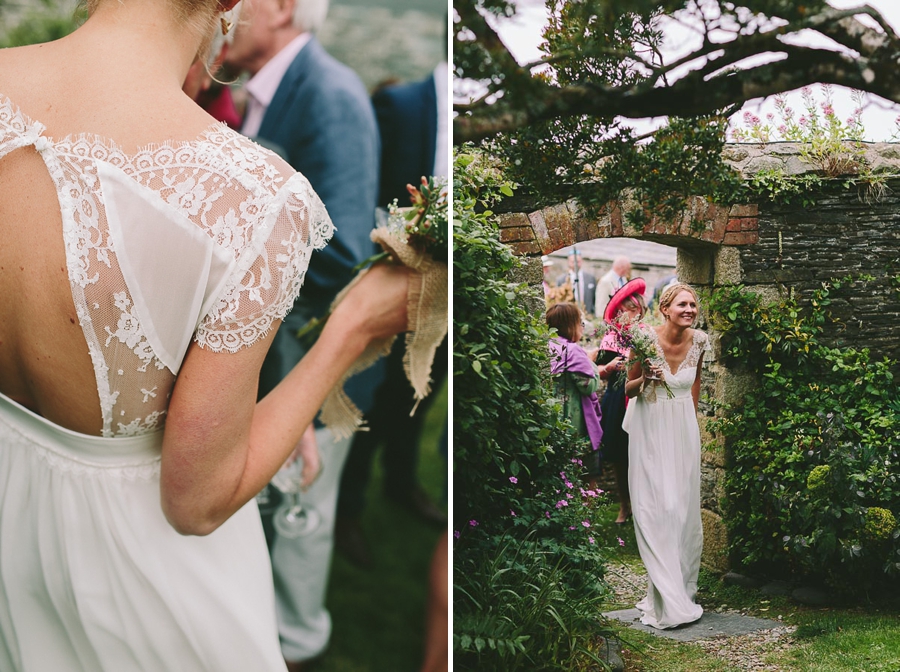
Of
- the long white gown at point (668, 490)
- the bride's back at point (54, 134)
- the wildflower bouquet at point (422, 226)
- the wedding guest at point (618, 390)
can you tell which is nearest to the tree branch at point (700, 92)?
the wildflower bouquet at point (422, 226)

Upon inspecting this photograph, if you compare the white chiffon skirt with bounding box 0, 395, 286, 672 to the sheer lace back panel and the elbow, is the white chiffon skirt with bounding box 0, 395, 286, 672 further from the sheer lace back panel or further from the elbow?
the sheer lace back panel

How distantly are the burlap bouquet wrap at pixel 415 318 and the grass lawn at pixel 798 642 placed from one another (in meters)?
0.94

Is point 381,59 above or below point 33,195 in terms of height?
above

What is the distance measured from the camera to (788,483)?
201cm

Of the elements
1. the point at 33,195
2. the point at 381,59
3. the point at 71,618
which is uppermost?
the point at 381,59

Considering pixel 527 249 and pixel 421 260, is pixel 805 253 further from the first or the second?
pixel 421 260

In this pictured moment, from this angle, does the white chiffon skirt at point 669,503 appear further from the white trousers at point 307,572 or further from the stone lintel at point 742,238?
the white trousers at point 307,572

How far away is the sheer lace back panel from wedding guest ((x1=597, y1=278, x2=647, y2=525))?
3.50 ft

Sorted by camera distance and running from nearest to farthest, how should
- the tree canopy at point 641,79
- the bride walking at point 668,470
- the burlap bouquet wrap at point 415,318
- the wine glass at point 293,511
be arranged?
1. the burlap bouquet wrap at point 415,318
2. the tree canopy at point 641,79
3. the bride walking at point 668,470
4. the wine glass at point 293,511

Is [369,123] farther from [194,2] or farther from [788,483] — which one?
[788,483]


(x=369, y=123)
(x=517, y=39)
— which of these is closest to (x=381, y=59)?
(x=369, y=123)

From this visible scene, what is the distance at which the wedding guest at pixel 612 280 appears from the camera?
2.01 metres

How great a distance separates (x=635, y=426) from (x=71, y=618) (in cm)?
148

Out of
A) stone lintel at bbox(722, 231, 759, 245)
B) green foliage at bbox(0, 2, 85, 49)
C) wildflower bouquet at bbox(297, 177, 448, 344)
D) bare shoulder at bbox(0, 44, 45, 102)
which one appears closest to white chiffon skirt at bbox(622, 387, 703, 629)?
stone lintel at bbox(722, 231, 759, 245)
